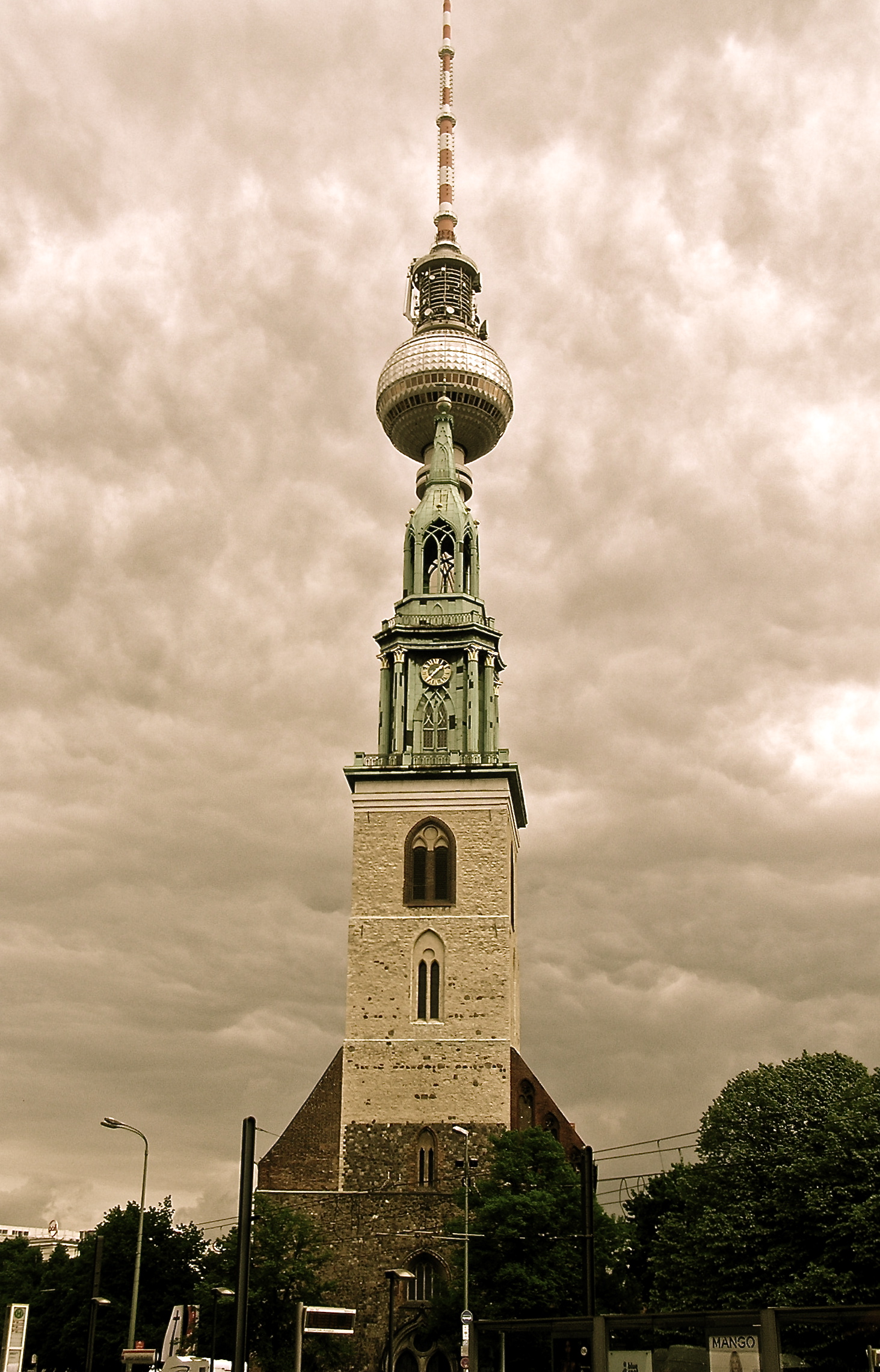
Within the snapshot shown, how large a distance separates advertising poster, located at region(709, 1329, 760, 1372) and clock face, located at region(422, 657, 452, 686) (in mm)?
40558

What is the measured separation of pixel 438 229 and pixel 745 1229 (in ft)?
217

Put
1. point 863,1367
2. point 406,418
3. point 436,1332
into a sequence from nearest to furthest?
point 863,1367, point 436,1332, point 406,418

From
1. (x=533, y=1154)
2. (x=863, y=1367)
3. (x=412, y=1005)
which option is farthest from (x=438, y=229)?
(x=863, y=1367)

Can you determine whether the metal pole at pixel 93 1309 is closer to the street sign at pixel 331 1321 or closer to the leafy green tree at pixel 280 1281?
the street sign at pixel 331 1321

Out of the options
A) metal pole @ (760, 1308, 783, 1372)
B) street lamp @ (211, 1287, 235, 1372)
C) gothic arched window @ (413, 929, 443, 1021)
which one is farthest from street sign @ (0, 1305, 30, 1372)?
metal pole @ (760, 1308, 783, 1372)

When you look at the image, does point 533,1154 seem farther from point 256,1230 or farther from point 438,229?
point 438,229

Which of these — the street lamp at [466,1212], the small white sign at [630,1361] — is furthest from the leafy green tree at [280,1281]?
the small white sign at [630,1361]

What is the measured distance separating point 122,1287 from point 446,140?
235ft

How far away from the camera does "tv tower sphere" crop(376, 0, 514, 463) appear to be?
81.4 metres

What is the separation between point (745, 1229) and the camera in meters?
43.7

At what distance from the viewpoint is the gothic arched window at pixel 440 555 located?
73.6 meters

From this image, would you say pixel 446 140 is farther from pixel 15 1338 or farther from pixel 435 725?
pixel 15 1338

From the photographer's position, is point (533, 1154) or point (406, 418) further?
point (406, 418)

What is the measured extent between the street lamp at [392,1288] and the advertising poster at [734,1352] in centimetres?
1768
